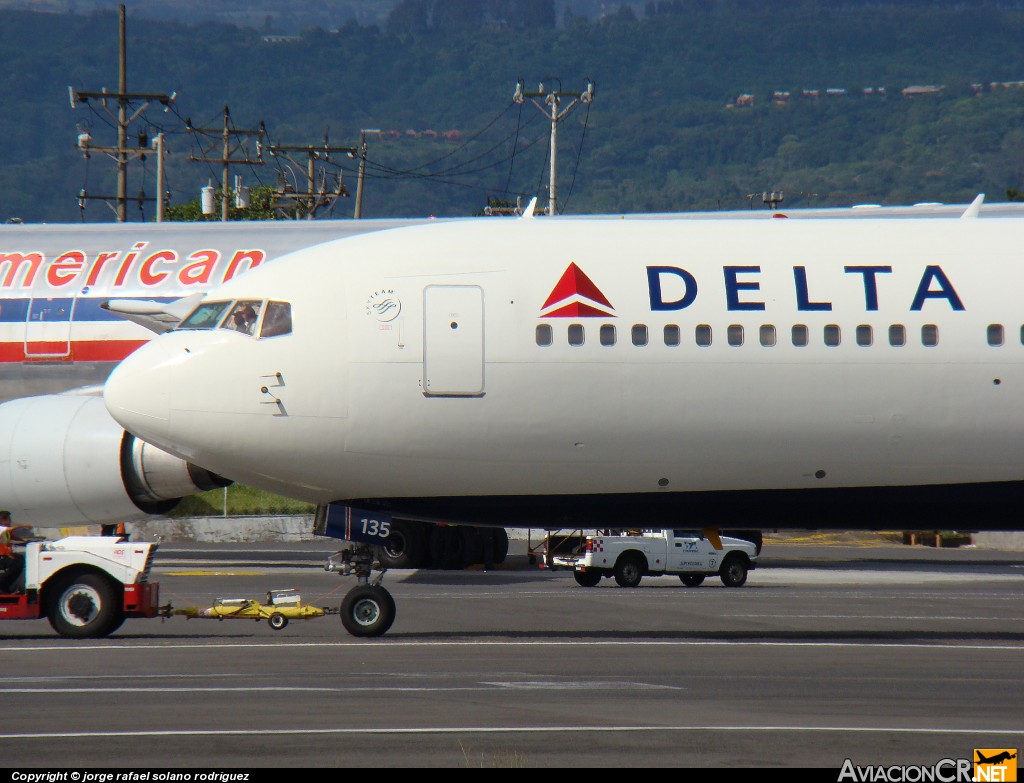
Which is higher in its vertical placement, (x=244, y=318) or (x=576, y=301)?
(x=576, y=301)

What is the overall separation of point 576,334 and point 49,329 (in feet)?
57.4

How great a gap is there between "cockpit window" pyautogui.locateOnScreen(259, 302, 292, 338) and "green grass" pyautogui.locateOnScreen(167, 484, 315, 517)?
102 ft

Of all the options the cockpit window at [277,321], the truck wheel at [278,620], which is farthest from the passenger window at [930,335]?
the truck wheel at [278,620]

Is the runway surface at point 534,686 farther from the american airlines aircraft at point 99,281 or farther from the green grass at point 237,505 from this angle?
the green grass at point 237,505

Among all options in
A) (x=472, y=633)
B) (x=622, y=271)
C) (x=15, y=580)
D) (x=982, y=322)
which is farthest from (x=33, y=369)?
(x=982, y=322)

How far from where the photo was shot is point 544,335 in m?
20.4

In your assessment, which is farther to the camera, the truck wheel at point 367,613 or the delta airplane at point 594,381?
the truck wheel at point 367,613

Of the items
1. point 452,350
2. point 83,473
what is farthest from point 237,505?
point 452,350

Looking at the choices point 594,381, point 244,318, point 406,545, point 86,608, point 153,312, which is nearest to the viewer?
point 594,381

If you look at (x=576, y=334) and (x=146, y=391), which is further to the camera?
(x=576, y=334)

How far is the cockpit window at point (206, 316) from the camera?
67.8 feet

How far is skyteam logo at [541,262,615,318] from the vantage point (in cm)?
2042

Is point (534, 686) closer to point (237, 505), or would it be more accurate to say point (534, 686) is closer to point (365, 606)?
point (365, 606)

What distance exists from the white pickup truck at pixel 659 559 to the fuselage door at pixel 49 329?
13.0 m
